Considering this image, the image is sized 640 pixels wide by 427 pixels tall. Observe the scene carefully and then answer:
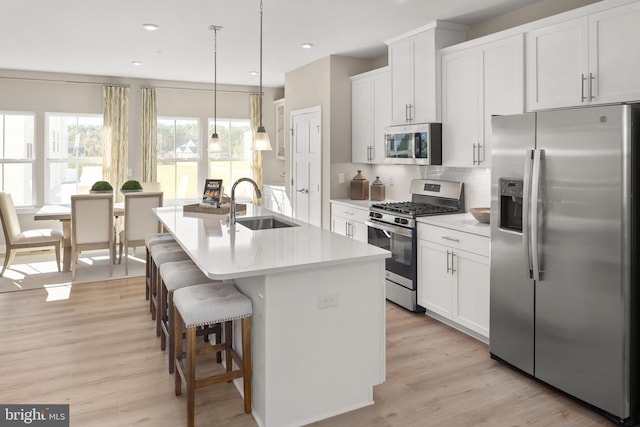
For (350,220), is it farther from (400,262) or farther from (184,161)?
(184,161)

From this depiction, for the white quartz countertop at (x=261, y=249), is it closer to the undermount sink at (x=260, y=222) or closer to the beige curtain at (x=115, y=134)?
the undermount sink at (x=260, y=222)

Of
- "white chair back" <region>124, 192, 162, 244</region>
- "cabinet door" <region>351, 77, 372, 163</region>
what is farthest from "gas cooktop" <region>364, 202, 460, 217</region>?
"white chair back" <region>124, 192, 162, 244</region>

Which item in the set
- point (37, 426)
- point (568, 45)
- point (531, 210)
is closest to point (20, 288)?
point (37, 426)

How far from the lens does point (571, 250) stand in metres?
2.63

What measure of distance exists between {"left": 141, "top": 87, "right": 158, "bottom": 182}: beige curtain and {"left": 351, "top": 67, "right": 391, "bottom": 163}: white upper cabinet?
357cm

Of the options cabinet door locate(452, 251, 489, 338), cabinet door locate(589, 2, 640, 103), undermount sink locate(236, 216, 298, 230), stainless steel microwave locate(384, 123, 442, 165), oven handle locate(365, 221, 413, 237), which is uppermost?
cabinet door locate(589, 2, 640, 103)

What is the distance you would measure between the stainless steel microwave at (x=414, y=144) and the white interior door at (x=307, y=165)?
125cm

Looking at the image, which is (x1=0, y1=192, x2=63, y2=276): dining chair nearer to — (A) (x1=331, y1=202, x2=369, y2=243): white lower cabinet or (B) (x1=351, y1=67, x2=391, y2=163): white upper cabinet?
(A) (x1=331, y1=202, x2=369, y2=243): white lower cabinet

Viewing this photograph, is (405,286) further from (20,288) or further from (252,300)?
(20,288)

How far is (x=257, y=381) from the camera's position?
2.49 metres

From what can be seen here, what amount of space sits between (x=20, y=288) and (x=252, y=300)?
3.85m

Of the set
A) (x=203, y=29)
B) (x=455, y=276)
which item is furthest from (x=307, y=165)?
(x=455, y=276)

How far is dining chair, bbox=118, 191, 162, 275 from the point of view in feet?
18.7

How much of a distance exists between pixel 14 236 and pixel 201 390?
396 cm
